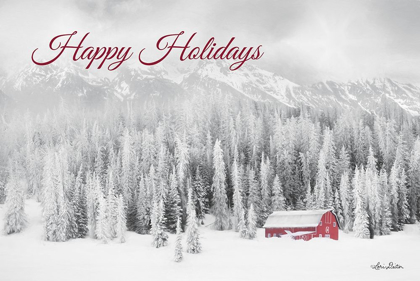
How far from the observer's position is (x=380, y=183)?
78.2 m

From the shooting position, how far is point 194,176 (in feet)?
266

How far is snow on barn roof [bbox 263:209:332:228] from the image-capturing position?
64.4 m

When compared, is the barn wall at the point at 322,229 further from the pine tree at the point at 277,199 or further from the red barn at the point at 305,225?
the pine tree at the point at 277,199

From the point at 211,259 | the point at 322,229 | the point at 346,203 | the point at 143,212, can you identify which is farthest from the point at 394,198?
the point at 143,212

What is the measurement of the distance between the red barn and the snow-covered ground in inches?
66.7

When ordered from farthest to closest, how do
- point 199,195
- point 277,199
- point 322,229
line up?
point 199,195 < point 277,199 < point 322,229

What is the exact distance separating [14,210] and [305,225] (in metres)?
40.8

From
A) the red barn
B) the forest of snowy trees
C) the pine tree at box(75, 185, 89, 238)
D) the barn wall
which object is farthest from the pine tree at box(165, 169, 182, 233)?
the barn wall

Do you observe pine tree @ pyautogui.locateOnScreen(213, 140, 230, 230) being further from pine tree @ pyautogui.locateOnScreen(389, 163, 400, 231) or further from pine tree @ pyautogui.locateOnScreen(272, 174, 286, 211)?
pine tree @ pyautogui.locateOnScreen(389, 163, 400, 231)

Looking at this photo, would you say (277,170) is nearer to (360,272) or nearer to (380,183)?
(380,183)

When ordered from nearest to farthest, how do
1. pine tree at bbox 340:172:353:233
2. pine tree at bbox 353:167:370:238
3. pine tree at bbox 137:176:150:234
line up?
1. pine tree at bbox 353:167:370:238
2. pine tree at bbox 137:176:150:234
3. pine tree at bbox 340:172:353:233

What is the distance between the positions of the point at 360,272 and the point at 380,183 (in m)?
43.2

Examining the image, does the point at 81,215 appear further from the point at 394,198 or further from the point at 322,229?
the point at 394,198

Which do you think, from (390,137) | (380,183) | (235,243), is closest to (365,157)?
(390,137)
